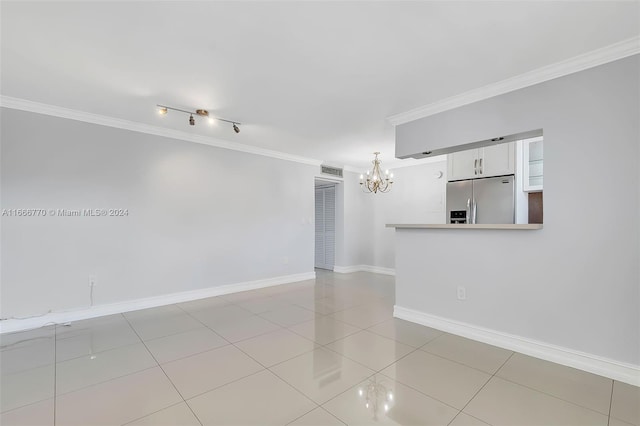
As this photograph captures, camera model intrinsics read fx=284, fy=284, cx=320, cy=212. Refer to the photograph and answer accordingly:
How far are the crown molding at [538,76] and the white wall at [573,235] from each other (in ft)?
0.17

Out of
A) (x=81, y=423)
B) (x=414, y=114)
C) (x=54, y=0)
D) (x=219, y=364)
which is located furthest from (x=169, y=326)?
(x=414, y=114)

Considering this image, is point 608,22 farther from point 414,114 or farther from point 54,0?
point 54,0

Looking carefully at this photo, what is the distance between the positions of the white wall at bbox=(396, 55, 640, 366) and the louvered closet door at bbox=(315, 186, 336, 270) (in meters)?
3.93

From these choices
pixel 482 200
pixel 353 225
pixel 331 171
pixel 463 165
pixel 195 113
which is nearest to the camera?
pixel 195 113

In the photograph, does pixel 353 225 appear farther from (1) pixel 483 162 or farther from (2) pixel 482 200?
(1) pixel 483 162

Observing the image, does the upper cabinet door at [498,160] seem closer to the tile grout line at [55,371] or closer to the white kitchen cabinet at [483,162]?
the white kitchen cabinet at [483,162]

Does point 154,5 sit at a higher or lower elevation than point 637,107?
higher

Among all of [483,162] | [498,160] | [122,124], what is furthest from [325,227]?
[122,124]

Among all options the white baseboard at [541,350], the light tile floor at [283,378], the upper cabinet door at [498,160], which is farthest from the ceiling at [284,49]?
the light tile floor at [283,378]

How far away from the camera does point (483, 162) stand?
422 centimetres

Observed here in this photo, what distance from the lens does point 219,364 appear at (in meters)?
2.29

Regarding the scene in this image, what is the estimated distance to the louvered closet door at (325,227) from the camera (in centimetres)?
666

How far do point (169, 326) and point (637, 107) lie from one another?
4529 mm

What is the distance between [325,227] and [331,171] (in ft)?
4.72
